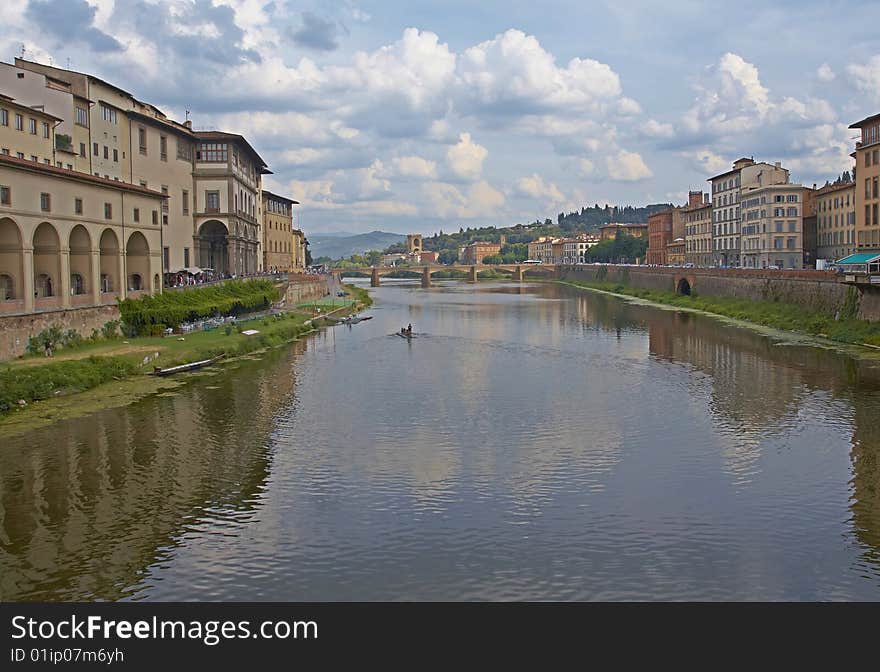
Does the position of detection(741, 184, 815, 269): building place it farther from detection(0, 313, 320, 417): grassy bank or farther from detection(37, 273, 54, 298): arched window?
detection(37, 273, 54, 298): arched window

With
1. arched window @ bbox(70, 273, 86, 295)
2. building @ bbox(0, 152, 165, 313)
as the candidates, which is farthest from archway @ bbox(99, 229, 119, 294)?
arched window @ bbox(70, 273, 86, 295)

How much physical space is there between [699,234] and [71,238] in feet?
268

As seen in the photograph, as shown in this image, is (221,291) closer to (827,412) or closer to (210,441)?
(210,441)

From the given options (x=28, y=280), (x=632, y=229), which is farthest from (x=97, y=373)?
(x=632, y=229)

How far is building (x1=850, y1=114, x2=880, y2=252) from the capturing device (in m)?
55.0

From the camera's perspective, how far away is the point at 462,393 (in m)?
33.7

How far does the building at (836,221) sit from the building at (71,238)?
4895 centimetres

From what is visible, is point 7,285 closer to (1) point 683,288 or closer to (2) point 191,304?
(2) point 191,304

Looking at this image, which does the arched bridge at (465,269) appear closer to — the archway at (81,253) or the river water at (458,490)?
the archway at (81,253)

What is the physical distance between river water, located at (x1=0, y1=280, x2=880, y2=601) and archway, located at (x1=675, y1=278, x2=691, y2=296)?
46.7 meters

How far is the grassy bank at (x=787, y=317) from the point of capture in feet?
145

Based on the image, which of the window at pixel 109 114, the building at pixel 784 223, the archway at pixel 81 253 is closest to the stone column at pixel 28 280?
the archway at pixel 81 253

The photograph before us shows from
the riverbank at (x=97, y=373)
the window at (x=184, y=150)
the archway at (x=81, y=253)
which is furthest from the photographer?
the window at (x=184, y=150)
